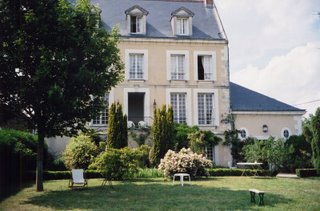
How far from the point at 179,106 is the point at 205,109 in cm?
177

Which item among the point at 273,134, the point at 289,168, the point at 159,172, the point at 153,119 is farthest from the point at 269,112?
the point at 159,172

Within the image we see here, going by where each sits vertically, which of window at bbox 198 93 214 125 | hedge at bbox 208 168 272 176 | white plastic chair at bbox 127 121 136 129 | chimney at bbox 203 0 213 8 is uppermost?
chimney at bbox 203 0 213 8

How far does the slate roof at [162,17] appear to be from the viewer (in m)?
26.0

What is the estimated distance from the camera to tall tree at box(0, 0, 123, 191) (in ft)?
39.4

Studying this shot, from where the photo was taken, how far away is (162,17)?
2733cm

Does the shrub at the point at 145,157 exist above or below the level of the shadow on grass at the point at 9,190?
above

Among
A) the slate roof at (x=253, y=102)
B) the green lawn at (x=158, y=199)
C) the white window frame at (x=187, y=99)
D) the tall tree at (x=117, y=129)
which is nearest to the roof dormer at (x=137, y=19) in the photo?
the white window frame at (x=187, y=99)

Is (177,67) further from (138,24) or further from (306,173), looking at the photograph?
(306,173)

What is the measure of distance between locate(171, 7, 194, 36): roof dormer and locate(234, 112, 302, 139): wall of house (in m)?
6.60

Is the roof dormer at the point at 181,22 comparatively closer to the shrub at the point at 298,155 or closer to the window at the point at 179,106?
the window at the point at 179,106

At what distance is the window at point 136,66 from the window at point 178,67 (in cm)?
214

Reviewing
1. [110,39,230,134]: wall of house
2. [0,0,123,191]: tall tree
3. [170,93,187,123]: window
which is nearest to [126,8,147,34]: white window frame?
[110,39,230,134]: wall of house

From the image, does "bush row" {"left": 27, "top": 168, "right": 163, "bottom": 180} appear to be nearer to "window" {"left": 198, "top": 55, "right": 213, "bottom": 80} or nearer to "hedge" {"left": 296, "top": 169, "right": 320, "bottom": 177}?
"hedge" {"left": 296, "top": 169, "right": 320, "bottom": 177}

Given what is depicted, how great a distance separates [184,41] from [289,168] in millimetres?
10636
